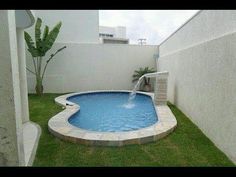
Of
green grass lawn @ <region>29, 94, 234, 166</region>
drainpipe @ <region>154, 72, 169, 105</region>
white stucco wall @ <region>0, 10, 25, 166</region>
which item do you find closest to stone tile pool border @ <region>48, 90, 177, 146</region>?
green grass lawn @ <region>29, 94, 234, 166</region>

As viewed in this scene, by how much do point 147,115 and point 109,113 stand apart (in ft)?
5.51

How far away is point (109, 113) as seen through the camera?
9.25m

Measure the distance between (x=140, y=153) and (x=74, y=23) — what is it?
43.2 feet

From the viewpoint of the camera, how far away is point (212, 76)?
5.36 metres

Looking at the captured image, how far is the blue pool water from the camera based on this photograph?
7346mm

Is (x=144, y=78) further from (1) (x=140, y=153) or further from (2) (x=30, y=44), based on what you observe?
(1) (x=140, y=153)

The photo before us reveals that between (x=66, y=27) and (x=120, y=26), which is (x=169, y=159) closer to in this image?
(x=66, y=27)

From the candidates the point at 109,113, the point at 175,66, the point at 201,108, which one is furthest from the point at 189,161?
the point at 175,66

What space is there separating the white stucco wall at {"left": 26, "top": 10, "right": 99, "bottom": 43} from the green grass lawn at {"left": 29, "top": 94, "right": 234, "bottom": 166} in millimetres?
11150

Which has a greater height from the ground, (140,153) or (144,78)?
(144,78)

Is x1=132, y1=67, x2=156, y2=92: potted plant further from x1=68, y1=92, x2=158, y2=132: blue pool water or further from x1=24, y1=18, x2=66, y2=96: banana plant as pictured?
x1=24, y1=18, x2=66, y2=96: banana plant

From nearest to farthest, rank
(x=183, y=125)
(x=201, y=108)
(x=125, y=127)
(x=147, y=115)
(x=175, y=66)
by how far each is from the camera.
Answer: (x=201, y=108) → (x=183, y=125) → (x=125, y=127) → (x=147, y=115) → (x=175, y=66)

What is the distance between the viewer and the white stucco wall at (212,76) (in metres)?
4.34

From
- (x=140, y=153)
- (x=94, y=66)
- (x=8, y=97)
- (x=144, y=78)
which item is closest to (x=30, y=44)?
(x=94, y=66)
